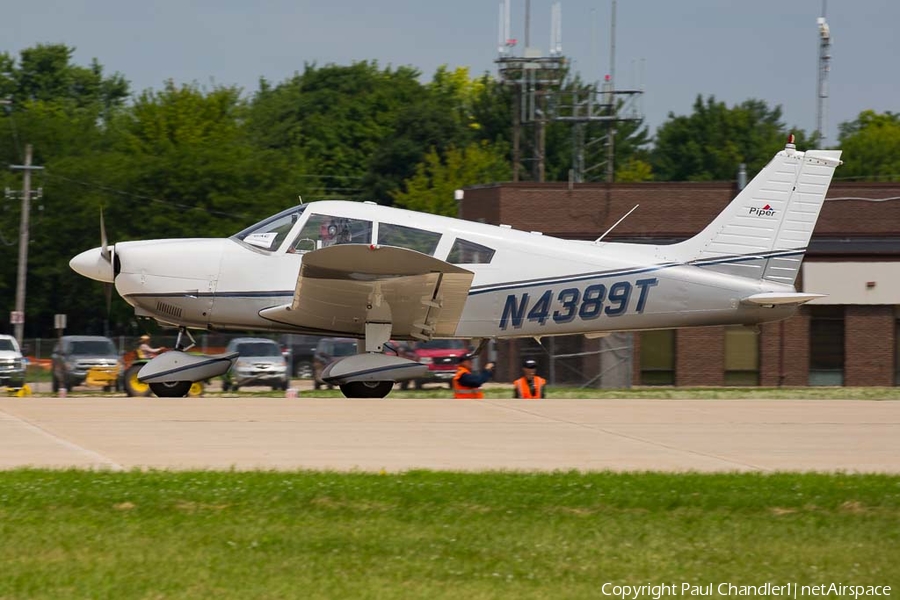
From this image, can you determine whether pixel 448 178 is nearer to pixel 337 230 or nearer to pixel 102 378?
pixel 102 378

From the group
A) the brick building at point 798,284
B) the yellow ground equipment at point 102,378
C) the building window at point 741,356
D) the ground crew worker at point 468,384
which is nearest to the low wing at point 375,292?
the ground crew worker at point 468,384

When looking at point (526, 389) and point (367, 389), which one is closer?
point (367, 389)

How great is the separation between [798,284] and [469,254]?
1805cm

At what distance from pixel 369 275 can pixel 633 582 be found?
8124mm

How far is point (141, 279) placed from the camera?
14.6 m

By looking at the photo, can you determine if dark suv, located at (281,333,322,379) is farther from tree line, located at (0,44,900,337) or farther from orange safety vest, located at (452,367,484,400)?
orange safety vest, located at (452,367,484,400)

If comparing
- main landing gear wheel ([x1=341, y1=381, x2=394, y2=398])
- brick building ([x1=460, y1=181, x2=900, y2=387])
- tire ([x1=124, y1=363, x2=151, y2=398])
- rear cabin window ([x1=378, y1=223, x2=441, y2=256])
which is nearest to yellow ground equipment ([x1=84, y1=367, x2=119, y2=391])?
brick building ([x1=460, y1=181, x2=900, y2=387])

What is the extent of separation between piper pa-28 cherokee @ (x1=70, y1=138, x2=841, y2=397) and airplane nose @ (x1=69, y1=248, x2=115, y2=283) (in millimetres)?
16

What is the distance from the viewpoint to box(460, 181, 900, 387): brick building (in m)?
30.6

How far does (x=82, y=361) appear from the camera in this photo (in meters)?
28.7

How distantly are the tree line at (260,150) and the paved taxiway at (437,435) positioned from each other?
31.8 meters

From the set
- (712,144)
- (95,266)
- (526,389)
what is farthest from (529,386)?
(712,144)

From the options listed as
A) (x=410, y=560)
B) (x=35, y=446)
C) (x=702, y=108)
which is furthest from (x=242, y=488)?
(x=702, y=108)

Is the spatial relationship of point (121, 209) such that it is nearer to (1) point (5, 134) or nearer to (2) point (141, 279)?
(1) point (5, 134)
